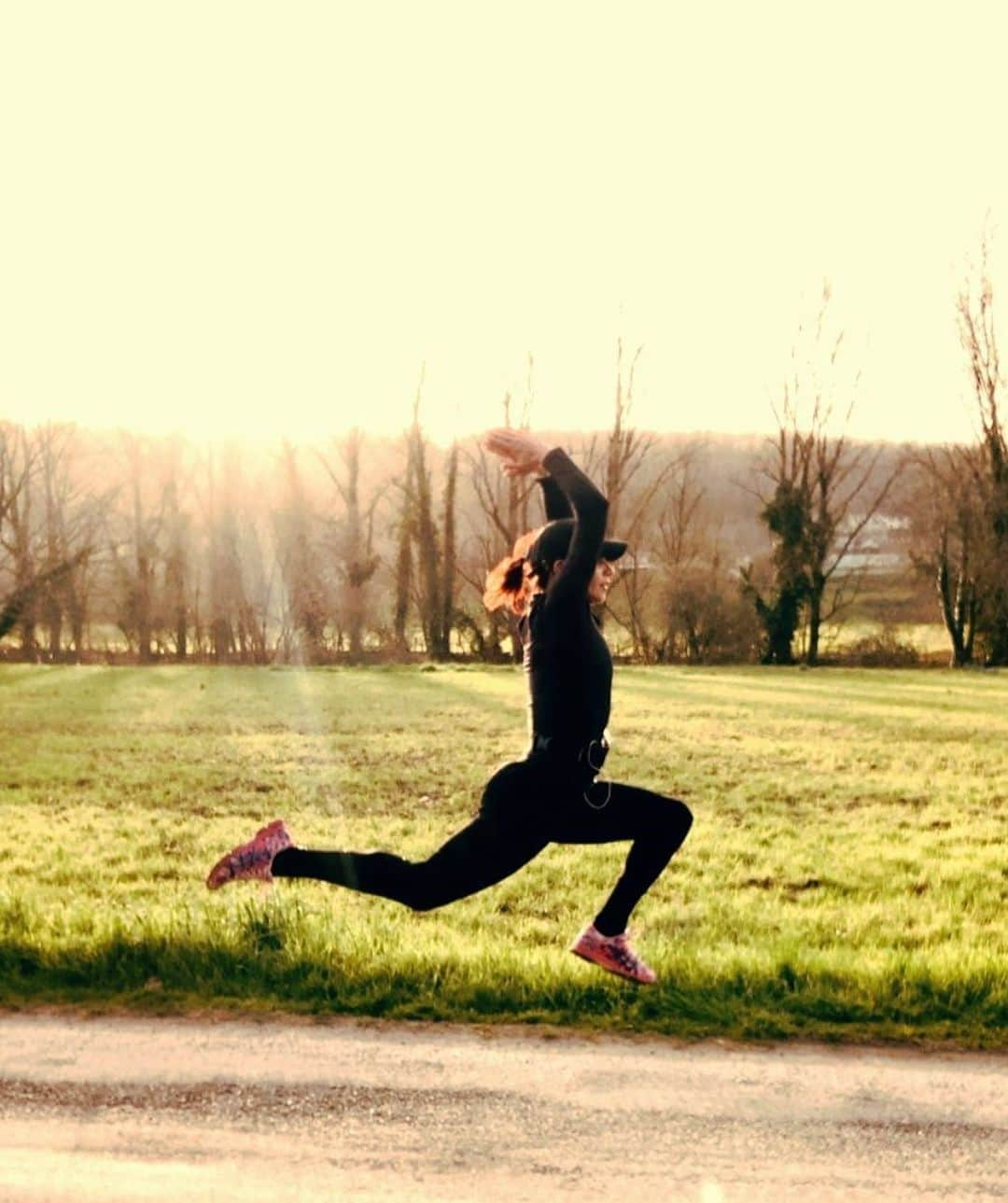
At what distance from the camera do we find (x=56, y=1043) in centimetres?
501

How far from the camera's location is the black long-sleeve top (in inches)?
169

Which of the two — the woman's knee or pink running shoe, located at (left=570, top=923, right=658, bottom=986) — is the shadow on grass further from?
the woman's knee

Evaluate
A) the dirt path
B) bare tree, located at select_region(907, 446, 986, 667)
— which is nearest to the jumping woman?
the dirt path

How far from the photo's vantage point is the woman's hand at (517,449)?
456cm

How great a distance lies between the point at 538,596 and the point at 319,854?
131 cm

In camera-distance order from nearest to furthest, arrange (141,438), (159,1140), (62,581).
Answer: (159,1140), (62,581), (141,438)

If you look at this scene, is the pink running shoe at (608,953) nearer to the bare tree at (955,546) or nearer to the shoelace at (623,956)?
the shoelace at (623,956)

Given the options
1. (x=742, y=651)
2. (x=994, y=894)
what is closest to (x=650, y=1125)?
(x=994, y=894)

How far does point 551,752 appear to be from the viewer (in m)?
4.40

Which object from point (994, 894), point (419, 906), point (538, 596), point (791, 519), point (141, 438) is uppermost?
point (141, 438)

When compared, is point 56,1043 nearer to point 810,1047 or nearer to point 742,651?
point 810,1047

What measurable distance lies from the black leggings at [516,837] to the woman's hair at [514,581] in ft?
1.95

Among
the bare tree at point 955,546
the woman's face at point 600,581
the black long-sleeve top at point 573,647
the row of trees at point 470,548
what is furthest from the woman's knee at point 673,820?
the bare tree at point 955,546

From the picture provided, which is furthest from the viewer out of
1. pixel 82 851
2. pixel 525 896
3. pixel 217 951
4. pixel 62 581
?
pixel 62 581
